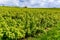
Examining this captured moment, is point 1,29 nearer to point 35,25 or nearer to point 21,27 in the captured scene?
point 21,27

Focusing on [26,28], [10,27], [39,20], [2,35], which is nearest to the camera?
[2,35]

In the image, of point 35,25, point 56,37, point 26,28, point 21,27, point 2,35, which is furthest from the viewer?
point 35,25

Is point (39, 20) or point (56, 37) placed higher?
point (56, 37)

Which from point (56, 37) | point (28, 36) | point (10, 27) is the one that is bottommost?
point (28, 36)

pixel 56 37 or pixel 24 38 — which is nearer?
pixel 56 37

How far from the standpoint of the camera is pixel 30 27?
29703 millimetres

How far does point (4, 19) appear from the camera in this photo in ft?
81.1

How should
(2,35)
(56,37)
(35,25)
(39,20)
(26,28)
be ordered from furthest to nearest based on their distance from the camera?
(39,20), (35,25), (26,28), (2,35), (56,37)

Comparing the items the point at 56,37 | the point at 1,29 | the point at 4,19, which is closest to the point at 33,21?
the point at 4,19

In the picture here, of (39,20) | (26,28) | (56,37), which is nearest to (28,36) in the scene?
(26,28)

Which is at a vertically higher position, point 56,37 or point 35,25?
point 56,37

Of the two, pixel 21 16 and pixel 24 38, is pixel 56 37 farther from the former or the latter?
pixel 21 16

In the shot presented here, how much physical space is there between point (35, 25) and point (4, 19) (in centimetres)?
710

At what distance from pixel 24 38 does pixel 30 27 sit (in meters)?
3.25
